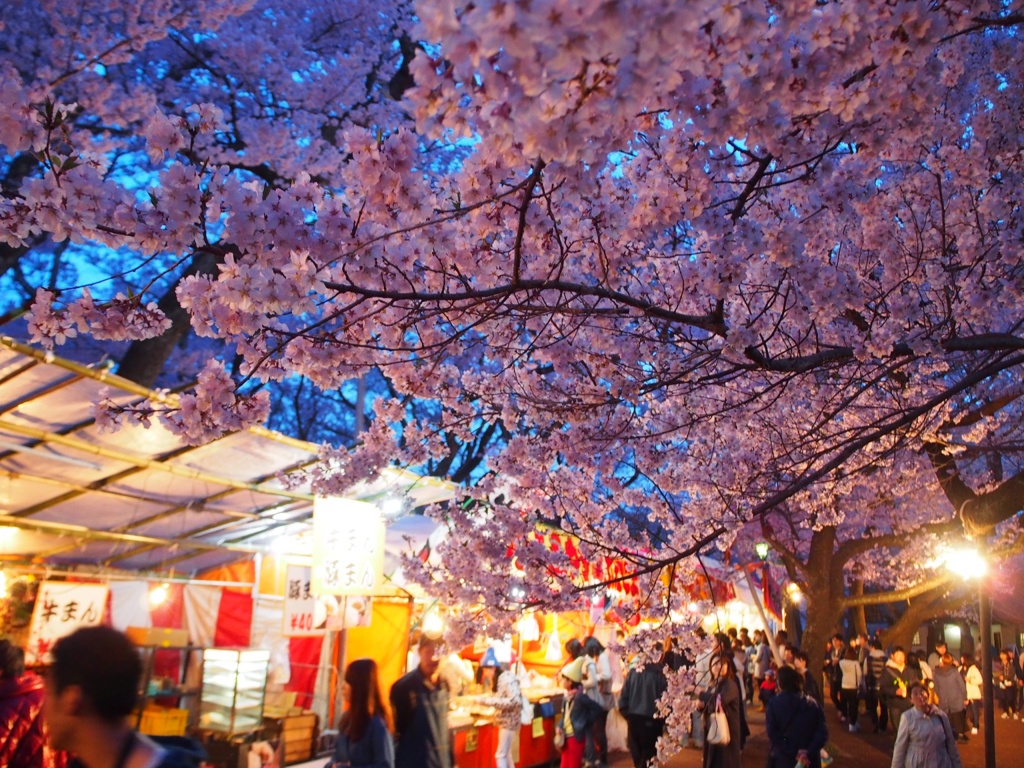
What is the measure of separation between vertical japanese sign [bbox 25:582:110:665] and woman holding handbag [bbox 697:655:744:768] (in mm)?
7777

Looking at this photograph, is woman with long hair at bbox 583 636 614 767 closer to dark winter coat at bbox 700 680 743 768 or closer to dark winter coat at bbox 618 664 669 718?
dark winter coat at bbox 618 664 669 718

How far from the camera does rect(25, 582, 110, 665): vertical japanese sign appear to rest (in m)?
9.30

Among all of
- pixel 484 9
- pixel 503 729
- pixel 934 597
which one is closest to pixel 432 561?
pixel 503 729

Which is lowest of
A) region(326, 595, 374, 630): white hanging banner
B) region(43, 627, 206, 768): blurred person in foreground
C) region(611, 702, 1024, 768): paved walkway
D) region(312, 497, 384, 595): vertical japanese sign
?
region(611, 702, 1024, 768): paved walkway

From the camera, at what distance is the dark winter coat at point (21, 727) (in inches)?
181

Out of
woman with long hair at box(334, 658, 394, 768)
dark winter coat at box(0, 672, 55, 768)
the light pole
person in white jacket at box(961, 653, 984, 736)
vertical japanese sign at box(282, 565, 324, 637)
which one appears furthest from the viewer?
person in white jacket at box(961, 653, 984, 736)

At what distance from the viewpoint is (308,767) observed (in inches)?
370

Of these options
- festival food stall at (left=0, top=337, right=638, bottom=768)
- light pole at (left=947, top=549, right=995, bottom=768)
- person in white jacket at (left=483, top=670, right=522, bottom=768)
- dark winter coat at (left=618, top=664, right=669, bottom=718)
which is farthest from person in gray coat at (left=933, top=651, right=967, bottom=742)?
person in white jacket at (left=483, top=670, right=522, bottom=768)

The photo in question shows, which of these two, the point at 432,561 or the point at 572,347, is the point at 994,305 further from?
the point at 432,561

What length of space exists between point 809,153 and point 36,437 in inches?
289

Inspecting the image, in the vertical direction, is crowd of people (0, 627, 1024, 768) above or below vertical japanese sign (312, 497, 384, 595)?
below

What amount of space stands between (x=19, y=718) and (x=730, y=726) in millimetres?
8252

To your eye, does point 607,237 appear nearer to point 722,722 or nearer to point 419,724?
point 419,724

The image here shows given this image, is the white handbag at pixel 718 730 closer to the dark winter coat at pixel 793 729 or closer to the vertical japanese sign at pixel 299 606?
the dark winter coat at pixel 793 729
